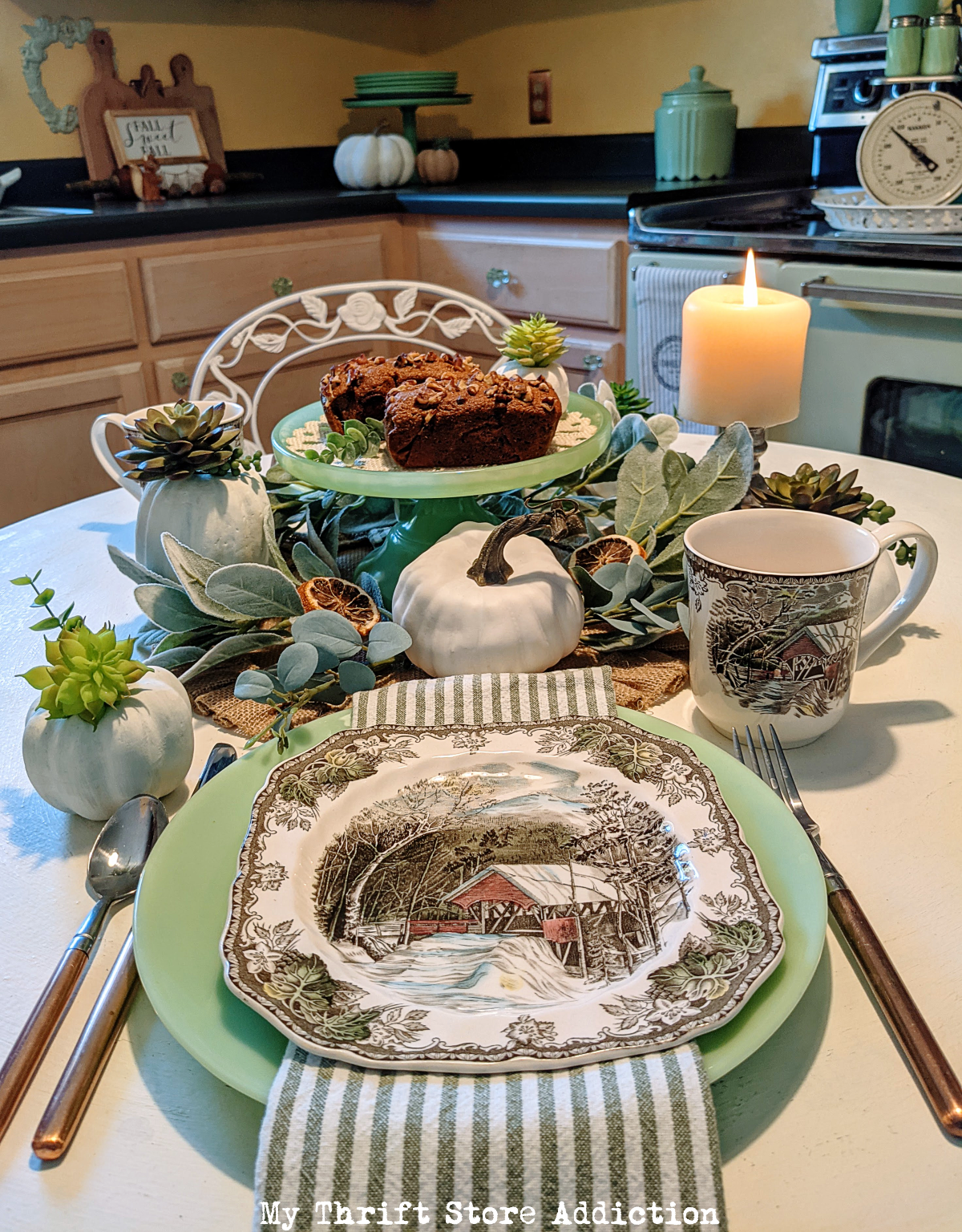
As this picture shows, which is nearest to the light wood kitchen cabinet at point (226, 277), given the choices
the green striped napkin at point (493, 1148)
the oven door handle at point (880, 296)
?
the oven door handle at point (880, 296)

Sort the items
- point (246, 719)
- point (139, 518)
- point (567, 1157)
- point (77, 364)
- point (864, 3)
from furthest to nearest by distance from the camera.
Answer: point (77, 364) < point (864, 3) < point (139, 518) < point (246, 719) < point (567, 1157)

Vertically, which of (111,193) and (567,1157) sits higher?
(111,193)

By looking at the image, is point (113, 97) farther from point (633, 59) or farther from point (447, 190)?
point (633, 59)

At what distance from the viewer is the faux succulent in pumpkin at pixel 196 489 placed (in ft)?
2.39

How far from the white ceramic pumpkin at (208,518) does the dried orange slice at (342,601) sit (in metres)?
0.06

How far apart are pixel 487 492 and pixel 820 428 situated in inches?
48.5

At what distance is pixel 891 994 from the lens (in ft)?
1.36

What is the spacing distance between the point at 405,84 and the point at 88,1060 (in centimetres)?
279

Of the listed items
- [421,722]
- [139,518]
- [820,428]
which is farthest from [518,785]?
[820,428]

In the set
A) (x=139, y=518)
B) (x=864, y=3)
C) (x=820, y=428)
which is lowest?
(x=820, y=428)

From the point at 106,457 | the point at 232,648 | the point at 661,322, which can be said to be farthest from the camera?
the point at 661,322

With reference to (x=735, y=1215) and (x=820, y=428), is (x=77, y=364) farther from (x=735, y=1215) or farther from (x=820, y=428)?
(x=735, y=1215)

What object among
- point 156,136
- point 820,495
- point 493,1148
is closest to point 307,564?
point 820,495

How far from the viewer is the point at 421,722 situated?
0.58 meters
